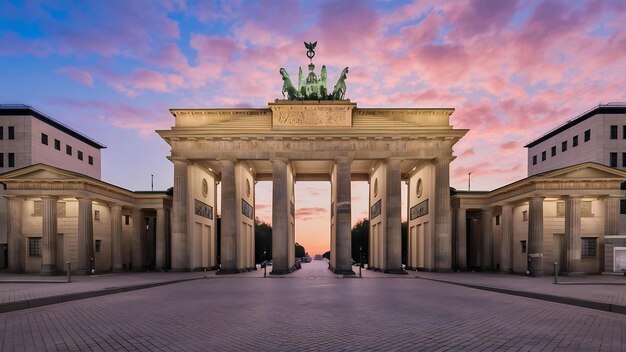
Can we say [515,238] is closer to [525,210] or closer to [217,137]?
[525,210]

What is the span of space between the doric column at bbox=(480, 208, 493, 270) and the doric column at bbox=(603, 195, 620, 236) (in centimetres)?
1091

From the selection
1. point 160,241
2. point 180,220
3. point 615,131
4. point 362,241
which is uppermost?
point 615,131

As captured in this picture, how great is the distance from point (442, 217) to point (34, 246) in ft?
129

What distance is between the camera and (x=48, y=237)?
3700 cm

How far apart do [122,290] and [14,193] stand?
865 inches

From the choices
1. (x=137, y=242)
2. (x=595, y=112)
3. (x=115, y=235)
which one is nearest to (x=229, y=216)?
(x=115, y=235)

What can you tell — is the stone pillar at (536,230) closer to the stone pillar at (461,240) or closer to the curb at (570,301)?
the stone pillar at (461,240)

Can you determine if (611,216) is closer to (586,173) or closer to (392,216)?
(586,173)

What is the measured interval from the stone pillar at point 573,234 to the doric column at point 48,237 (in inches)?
1772

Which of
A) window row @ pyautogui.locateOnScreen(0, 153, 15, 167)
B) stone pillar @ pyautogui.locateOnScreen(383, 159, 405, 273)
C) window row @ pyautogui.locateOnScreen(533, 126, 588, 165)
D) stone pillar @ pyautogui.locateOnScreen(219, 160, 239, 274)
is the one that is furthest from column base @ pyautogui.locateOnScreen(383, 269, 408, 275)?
window row @ pyautogui.locateOnScreen(0, 153, 15, 167)

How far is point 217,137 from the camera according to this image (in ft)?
134

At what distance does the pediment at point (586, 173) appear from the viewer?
35969mm

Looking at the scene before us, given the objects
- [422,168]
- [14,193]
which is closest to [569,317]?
[422,168]

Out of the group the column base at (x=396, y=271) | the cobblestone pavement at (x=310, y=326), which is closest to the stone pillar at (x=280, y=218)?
the column base at (x=396, y=271)
